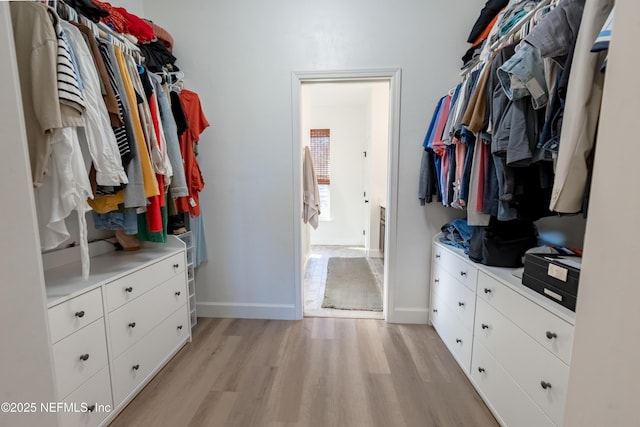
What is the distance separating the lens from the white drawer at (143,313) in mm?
1318

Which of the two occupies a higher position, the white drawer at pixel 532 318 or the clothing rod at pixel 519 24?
the clothing rod at pixel 519 24

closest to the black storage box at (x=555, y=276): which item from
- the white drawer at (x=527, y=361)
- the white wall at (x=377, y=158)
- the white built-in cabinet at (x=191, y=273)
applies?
the white drawer at (x=527, y=361)

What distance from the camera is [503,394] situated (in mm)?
1239

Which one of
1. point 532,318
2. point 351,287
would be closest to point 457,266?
point 532,318

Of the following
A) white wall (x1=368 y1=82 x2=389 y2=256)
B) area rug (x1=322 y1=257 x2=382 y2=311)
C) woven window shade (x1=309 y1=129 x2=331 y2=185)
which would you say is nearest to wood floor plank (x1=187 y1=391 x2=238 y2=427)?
Result: area rug (x1=322 y1=257 x2=382 y2=311)

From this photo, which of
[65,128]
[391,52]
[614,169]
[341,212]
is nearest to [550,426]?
[614,169]

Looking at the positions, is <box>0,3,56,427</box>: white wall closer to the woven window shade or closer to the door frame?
the door frame

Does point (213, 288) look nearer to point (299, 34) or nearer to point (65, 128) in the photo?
point (65, 128)

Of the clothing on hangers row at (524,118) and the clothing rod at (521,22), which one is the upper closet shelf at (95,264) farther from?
the clothing rod at (521,22)

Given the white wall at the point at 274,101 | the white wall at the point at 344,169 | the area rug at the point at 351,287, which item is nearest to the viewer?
the white wall at the point at 274,101

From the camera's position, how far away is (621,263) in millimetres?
459

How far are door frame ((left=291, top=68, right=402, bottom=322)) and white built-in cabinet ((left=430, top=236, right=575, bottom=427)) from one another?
18.2 inches

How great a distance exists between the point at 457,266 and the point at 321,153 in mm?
3696

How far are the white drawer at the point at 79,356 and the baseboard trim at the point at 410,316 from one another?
6.31 ft
